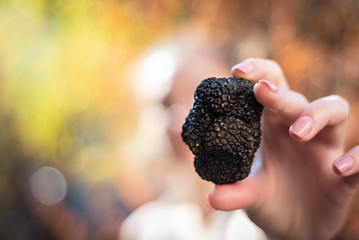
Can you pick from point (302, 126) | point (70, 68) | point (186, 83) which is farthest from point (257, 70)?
point (70, 68)

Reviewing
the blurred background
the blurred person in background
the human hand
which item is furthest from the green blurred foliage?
the human hand

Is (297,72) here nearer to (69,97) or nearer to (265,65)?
(265,65)

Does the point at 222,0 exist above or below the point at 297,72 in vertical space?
above

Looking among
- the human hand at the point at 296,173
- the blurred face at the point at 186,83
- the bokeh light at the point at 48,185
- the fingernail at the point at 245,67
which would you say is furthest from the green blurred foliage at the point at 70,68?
the fingernail at the point at 245,67

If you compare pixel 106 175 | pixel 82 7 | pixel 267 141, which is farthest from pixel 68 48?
pixel 267 141

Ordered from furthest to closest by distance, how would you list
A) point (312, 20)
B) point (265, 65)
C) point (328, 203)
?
point (312, 20) → point (328, 203) → point (265, 65)

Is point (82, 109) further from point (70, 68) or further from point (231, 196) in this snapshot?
point (231, 196)

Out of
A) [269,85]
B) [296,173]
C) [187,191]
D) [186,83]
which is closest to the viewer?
[269,85]
